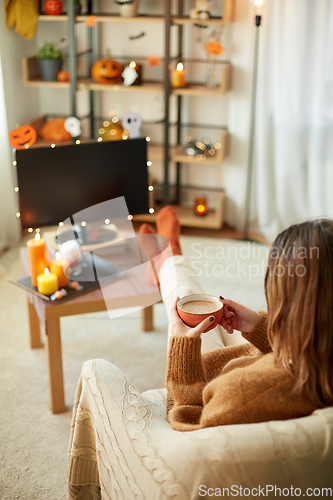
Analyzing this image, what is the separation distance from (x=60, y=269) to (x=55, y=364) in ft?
1.09

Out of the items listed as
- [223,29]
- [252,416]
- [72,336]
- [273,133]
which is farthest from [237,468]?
[223,29]

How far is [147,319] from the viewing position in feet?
7.57

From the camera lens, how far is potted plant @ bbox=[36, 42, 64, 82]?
323 centimetres

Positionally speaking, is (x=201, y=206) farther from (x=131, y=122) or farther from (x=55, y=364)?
(x=55, y=364)

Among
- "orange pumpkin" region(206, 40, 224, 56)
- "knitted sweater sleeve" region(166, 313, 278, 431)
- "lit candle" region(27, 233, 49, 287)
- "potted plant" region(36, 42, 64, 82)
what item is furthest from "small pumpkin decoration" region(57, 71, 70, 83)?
"knitted sweater sleeve" region(166, 313, 278, 431)

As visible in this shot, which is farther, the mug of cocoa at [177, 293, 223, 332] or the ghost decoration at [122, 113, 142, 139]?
the ghost decoration at [122, 113, 142, 139]

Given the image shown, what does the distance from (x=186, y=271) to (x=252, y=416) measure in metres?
0.83

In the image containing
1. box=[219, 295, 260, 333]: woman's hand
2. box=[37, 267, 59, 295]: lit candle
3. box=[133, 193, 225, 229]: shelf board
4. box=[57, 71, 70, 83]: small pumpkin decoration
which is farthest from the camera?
box=[133, 193, 225, 229]: shelf board

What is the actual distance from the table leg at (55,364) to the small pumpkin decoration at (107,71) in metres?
2.01

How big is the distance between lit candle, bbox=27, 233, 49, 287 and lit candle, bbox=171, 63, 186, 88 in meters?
1.85

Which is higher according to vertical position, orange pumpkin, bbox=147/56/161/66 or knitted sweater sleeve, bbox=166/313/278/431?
orange pumpkin, bbox=147/56/161/66

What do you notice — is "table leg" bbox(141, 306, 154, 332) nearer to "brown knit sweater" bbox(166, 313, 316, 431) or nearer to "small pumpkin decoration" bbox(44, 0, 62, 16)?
"brown knit sweater" bbox(166, 313, 316, 431)

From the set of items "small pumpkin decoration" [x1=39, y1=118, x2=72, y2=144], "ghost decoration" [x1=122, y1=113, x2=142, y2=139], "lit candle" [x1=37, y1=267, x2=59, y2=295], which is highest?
"ghost decoration" [x1=122, y1=113, x2=142, y2=139]

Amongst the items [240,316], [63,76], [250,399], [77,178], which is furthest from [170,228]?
[63,76]
